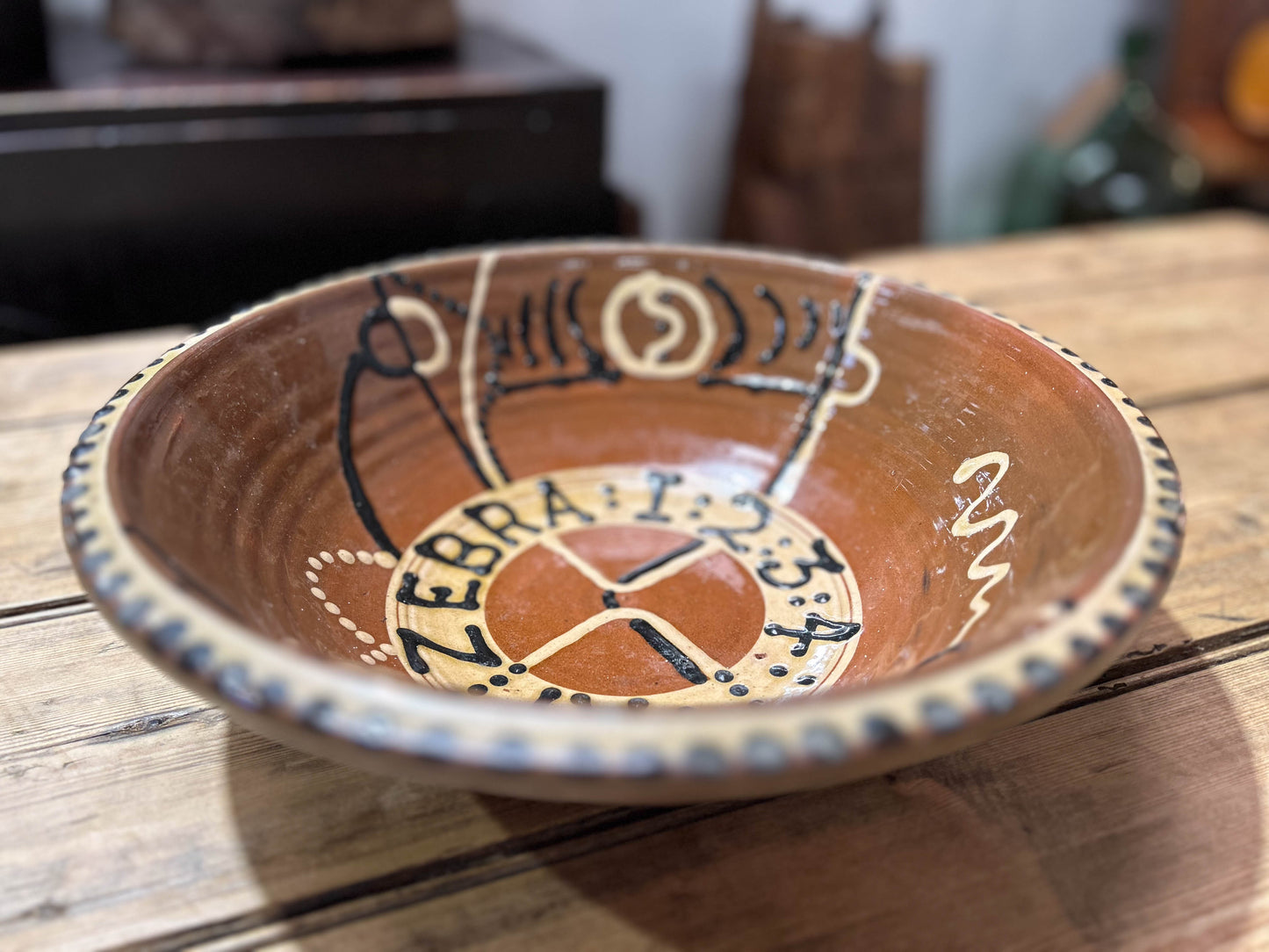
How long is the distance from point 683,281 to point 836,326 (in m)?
0.12

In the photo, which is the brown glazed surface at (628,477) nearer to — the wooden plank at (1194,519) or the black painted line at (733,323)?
the black painted line at (733,323)

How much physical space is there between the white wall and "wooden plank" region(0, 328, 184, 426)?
105 centimetres

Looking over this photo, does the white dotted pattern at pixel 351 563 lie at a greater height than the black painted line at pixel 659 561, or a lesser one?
greater

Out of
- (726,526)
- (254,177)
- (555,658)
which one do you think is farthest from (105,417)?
(254,177)

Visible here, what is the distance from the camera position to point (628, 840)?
47cm

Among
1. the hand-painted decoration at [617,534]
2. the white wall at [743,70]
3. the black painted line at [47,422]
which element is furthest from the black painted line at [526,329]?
the white wall at [743,70]

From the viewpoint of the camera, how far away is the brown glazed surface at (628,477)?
0.51 meters

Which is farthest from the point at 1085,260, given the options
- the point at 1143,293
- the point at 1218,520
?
the point at 1218,520

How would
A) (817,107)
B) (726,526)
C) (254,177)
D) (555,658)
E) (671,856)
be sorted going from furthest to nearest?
(817,107) < (254,177) < (726,526) < (555,658) < (671,856)

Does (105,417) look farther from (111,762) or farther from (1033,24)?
(1033,24)

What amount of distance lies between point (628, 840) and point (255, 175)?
1119mm

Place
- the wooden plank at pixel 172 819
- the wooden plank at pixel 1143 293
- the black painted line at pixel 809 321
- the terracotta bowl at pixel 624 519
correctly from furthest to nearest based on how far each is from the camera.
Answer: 1. the wooden plank at pixel 1143 293
2. the black painted line at pixel 809 321
3. the wooden plank at pixel 172 819
4. the terracotta bowl at pixel 624 519

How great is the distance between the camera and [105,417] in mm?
481

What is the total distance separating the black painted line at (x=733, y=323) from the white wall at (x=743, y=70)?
1.11m
